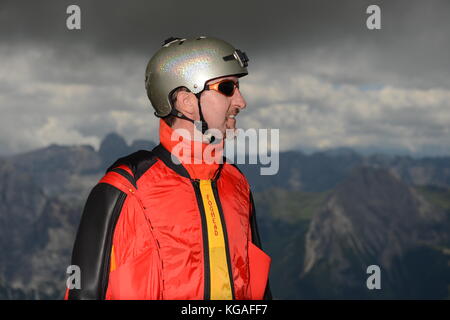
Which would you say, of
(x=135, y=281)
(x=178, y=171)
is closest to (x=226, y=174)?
(x=178, y=171)

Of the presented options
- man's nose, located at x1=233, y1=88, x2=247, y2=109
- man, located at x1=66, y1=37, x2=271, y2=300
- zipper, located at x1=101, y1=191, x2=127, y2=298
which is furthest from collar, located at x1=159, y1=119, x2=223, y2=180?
zipper, located at x1=101, y1=191, x2=127, y2=298

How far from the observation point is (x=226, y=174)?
986 centimetres

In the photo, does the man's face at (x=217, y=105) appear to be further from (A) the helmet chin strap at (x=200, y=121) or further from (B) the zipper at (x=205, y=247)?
(B) the zipper at (x=205, y=247)

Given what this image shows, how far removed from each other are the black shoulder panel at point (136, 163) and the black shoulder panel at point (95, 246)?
515 millimetres

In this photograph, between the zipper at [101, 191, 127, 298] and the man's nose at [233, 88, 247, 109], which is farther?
the man's nose at [233, 88, 247, 109]

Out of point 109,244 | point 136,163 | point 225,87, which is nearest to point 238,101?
point 225,87

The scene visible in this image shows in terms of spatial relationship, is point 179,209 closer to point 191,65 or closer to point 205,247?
point 205,247

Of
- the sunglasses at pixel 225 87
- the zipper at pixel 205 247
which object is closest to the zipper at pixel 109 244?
the zipper at pixel 205 247

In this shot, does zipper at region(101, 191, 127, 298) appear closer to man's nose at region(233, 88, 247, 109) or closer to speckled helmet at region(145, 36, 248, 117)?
speckled helmet at region(145, 36, 248, 117)

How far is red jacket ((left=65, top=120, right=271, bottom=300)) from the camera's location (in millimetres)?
8023

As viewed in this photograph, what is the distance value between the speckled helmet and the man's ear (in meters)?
0.15

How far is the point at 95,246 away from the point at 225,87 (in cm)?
324
